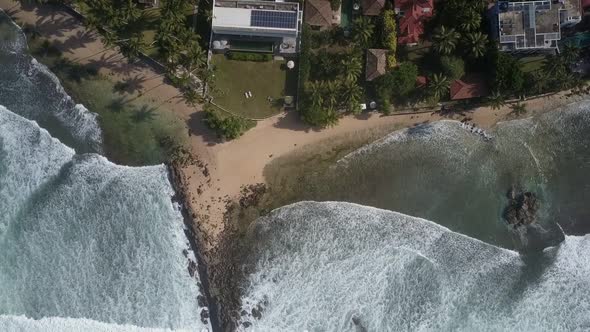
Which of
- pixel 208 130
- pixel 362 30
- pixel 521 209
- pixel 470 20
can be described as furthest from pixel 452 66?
pixel 208 130

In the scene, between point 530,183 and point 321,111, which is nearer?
point 321,111

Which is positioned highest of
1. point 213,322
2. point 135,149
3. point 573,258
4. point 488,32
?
point 488,32

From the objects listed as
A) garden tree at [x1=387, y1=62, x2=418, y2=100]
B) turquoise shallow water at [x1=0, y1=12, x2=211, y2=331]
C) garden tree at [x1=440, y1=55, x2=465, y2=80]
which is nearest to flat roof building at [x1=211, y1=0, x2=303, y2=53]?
garden tree at [x1=387, y1=62, x2=418, y2=100]

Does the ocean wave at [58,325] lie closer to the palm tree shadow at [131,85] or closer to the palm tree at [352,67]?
the palm tree shadow at [131,85]

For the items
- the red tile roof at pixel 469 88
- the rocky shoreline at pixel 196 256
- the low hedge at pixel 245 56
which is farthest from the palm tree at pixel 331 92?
the rocky shoreline at pixel 196 256

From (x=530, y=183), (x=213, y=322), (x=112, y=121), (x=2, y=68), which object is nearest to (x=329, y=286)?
(x=213, y=322)

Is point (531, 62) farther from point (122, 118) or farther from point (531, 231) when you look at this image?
point (122, 118)

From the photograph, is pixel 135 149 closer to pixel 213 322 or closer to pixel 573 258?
pixel 213 322
